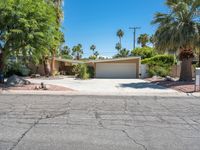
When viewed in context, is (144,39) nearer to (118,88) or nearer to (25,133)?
(118,88)

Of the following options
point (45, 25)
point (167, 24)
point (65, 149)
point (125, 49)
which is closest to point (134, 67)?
point (167, 24)

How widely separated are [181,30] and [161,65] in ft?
47.3

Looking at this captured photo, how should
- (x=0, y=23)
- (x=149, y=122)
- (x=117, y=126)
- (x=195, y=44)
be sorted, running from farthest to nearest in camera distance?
(x=195, y=44), (x=0, y=23), (x=149, y=122), (x=117, y=126)

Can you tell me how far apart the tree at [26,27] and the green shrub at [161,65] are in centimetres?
1842

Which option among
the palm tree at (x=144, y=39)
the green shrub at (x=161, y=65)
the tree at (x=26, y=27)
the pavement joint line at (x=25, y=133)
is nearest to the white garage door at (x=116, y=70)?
the green shrub at (x=161, y=65)

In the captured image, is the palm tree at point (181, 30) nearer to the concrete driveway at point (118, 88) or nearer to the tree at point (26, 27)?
the concrete driveway at point (118, 88)

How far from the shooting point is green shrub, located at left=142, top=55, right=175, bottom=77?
37625 millimetres

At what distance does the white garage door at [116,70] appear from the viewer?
132 feet

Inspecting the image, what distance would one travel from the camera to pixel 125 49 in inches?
3349

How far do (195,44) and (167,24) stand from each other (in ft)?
10.8

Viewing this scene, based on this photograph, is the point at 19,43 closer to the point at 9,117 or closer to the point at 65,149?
the point at 9,117

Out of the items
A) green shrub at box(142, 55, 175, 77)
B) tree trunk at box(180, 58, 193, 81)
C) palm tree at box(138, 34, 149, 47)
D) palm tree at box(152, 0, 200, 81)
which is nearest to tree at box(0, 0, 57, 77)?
palm tree at box(152, 0, 200, 81)

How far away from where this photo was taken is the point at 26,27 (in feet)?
66.3

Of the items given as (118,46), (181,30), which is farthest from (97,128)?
(118,46)
